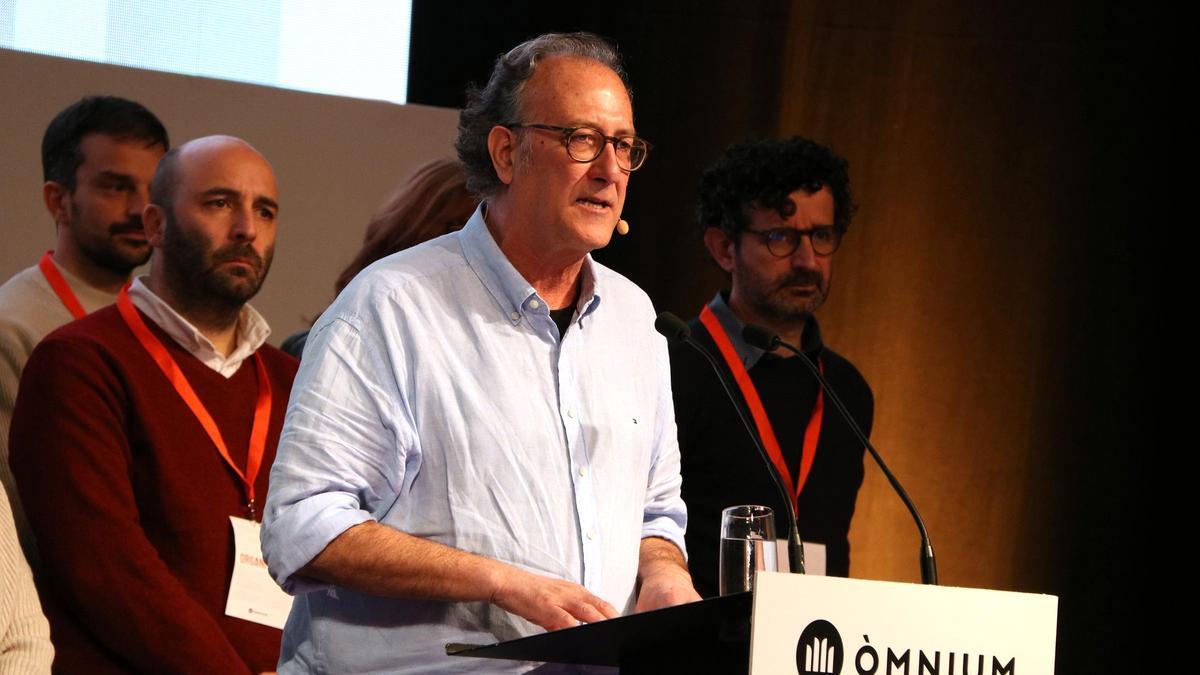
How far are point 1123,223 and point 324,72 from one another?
9.06 ft

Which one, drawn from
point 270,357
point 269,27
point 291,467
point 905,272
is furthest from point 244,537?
point 905,272

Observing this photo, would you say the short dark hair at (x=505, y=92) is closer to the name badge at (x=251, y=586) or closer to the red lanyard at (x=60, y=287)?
the name badge at (x=251, y=586)

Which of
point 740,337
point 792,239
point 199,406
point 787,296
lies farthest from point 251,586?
point 792,239

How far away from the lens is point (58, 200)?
138 inches

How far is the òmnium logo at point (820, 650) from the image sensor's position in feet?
5.00

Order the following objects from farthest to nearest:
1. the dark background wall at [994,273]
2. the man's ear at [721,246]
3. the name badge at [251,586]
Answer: the dark background wall at [994,273]
the man's ear at [721,246]
the name badge at [251,586]

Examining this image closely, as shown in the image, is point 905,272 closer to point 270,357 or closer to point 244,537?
point 270,357

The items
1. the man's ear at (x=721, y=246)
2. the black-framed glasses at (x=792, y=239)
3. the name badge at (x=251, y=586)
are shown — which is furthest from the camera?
the man's ear at (x=721, y=246)

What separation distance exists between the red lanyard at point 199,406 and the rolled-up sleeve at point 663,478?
102cm

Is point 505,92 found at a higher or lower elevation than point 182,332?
higher

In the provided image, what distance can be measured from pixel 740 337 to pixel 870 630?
6.58 feet

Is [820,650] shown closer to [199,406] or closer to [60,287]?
[199,406]

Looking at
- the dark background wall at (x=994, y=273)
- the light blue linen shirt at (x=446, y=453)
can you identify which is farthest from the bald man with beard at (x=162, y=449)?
the dark background wall at (x=994, y=273)

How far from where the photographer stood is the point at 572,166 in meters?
2.02
